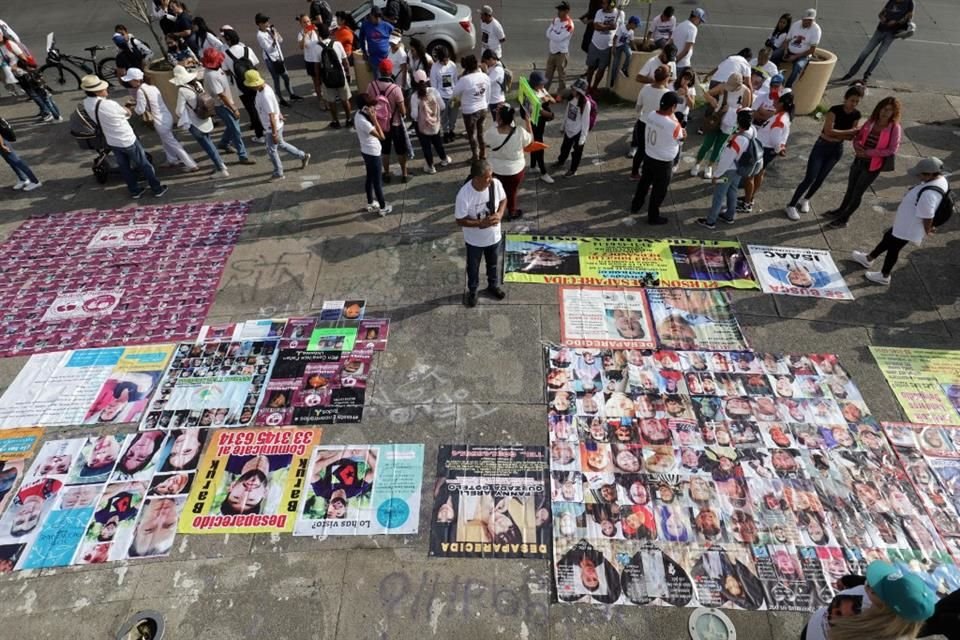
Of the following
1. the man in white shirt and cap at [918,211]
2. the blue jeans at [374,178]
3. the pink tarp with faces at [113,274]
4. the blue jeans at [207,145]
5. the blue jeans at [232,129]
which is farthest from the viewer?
the blue jeans at [232,129]

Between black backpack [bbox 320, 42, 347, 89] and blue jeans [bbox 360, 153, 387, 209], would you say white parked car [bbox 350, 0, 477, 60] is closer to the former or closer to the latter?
black backpack [bbox 320, 42, 347, 89]

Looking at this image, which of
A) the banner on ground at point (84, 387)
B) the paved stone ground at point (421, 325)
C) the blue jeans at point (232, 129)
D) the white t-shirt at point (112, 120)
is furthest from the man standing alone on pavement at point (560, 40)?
the banner on ground at point (84, 387)

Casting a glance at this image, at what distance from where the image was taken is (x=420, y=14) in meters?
11.9

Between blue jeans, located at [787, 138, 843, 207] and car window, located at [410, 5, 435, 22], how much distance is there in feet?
27.9

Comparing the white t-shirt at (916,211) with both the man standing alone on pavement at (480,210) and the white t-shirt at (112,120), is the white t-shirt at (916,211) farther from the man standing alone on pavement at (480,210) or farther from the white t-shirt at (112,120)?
the white t-shirt at (112,120)

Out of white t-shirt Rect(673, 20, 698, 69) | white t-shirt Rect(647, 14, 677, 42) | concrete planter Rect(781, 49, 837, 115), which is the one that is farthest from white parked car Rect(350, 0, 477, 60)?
concrete planter Rect(781, 49, 837, 115)

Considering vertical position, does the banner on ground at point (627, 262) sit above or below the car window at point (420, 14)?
below

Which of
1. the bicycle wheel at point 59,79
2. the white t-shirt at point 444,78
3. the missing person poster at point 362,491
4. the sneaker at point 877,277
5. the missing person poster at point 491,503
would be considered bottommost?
the bicycle wheel at point 59,79

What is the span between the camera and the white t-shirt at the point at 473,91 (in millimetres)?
8047

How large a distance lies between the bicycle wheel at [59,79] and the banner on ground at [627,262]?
36.9ft

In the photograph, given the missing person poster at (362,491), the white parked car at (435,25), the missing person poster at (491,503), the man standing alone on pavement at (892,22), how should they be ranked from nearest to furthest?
the missing person poster at (491,503), the missing person poster at (362,491), the man standing alone on pavement at (892,22), the white parked car at (435,25)

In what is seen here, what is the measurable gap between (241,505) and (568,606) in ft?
9.41

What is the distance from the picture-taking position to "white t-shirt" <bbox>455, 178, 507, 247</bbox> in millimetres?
5539

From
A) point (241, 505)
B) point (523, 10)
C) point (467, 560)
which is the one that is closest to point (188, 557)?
point (241, 505)
